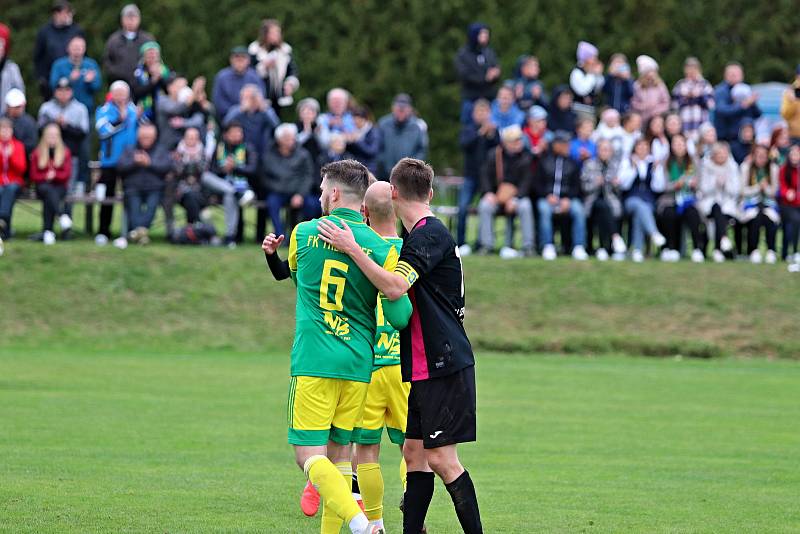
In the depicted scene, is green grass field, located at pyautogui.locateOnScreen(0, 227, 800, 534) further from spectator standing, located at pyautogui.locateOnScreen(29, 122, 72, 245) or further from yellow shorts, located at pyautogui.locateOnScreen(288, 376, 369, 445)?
yellow shorts, located at pyautogui.locateOnScreen(288, 376, 369, 445)

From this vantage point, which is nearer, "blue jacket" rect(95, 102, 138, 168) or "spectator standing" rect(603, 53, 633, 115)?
"blue jacket" rect(95, 102, 138, 168)

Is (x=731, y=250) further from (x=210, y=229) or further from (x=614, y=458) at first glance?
(x=614, y=458)

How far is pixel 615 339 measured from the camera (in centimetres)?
2036

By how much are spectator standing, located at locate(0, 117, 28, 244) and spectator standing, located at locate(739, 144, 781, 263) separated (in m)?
11.7

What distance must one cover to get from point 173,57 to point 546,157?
503 inches

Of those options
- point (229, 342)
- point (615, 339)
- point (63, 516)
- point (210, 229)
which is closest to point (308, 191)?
point (210, 229)

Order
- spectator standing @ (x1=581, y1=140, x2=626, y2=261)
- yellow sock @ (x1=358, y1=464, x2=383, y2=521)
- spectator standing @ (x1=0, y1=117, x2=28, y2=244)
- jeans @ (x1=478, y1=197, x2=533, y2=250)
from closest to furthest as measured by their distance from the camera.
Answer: yellow sock @ (x1=358, y1=464, x2=383, y2=521) < spectator standing @ (x1=0, y1=117, x2=28, y2=244) < jeans @ (x1=478, y1=197, x2=533, y2=250) < spectator standing @ (x1=581, y1=140, x2=626, y2=261)

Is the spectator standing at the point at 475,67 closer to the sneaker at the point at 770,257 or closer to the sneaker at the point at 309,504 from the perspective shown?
the sneaker at the point at 770,257

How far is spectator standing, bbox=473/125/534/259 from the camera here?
22.3m

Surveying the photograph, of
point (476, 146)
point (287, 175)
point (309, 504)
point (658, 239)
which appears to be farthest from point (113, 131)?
point (309, 504)

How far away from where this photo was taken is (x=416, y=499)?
7508 millimetres

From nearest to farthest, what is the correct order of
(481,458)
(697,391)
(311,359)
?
1. (311,359)
2. (481,458)
3. (697,391)

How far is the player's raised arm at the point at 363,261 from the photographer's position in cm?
711

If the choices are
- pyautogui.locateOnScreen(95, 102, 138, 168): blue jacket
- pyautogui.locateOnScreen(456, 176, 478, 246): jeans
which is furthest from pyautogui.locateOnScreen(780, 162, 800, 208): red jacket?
pyautogui.locateOnScreen(95, 102, 138, 168): blue jacket
